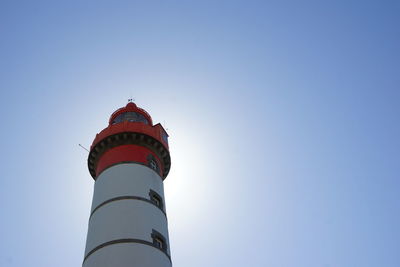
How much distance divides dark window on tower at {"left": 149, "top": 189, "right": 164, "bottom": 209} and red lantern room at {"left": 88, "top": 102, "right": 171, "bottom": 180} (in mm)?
1981

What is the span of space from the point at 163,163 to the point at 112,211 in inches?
242

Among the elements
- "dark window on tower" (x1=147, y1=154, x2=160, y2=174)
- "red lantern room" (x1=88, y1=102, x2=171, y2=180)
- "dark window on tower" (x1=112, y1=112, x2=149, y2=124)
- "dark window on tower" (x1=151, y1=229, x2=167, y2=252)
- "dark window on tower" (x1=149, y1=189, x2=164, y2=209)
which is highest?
"dark window on tower" (x1=112, y1=112, x2=149, y2=124)

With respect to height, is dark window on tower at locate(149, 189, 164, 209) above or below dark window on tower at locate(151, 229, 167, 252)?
above

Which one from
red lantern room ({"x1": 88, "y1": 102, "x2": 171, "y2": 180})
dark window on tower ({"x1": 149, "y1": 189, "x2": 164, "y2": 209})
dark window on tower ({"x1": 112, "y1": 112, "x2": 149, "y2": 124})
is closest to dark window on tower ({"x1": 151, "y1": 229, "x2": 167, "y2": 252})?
dark window on tower ({"x1": 149, "y1": 189, "x2": 164, "y2": 209})

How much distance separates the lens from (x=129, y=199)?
20.7m

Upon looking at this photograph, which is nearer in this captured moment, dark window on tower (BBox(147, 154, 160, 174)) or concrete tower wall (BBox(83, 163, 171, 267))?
concrete tower wall (BBox(83, 163, 171, 267))

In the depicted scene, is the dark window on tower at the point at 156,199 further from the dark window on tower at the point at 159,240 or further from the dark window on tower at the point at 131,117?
the dark window on tower at the point at 131,117

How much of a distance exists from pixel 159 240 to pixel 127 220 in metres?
1.86

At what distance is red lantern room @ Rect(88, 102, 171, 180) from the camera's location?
23.5 m

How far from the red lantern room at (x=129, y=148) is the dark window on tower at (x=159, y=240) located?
15.4ft

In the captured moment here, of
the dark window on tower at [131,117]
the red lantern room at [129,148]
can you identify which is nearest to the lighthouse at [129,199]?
the red lantern room at [129,148]

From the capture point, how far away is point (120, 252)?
18188 mm

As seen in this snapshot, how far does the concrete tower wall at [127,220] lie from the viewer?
18.3 m

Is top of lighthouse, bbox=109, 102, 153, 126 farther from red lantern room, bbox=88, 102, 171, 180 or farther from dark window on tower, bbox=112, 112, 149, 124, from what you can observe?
red lantern room, bbox=88, 102, 171, 180
